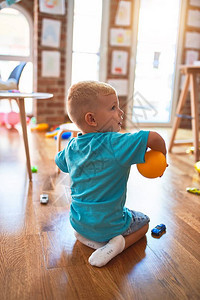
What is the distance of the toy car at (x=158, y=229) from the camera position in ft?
4.44

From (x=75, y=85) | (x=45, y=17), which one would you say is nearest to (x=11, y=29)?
(x=45, y=17)

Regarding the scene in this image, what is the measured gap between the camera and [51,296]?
3.10 ft

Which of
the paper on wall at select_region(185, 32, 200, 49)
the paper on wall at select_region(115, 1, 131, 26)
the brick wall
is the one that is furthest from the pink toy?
the paper on wall at select_region(185, 32, 200, 49)

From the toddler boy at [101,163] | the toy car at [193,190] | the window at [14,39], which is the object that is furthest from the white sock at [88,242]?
the window at [14,39]

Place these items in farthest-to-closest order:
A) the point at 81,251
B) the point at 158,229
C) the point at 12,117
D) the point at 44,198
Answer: the point at 12,117 < the point at 44,198 < the point at 158,229 < the point at 81,251

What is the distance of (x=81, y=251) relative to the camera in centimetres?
121

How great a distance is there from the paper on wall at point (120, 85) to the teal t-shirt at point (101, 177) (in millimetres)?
2893

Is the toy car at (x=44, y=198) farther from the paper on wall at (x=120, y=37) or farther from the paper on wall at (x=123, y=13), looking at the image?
the paper on wall at (x=123, y=13)

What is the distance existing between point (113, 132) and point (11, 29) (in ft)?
11.4

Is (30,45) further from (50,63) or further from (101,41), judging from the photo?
(101,41)

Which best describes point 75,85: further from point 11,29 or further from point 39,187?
point 11,29

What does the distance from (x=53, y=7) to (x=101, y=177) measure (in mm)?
3018

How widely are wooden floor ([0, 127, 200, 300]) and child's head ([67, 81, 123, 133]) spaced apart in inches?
19.0

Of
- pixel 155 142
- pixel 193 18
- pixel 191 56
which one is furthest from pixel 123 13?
pixel 155 142
